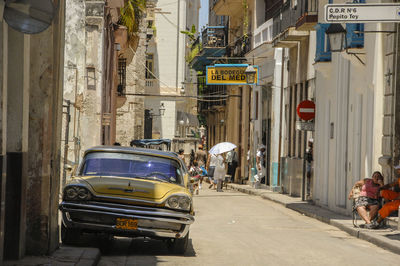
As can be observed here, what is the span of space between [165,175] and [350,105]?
417 inches

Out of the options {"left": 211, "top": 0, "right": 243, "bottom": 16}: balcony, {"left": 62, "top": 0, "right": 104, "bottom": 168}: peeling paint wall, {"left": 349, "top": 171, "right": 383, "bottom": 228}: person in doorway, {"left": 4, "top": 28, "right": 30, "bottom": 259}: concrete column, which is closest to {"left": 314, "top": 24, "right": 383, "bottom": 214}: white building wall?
{"left": 349, "top": 171, "right": 383, "bottom": 228}: person in doorway

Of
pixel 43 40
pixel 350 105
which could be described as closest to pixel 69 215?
pixel 43 40

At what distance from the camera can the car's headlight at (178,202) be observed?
40.0 feet

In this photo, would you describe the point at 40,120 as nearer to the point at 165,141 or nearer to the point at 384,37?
the point at 384,37

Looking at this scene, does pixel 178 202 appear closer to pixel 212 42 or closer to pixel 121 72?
pixel 121 72

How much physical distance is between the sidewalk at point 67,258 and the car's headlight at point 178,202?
3.97 feet

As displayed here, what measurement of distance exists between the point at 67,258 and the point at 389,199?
8.04 m

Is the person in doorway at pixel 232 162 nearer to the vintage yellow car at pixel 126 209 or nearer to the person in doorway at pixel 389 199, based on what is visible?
the person in doorway at pixel 389 199

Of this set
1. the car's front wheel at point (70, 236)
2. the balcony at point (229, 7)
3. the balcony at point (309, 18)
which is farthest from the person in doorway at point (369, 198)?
the balcony at point (229, 7)

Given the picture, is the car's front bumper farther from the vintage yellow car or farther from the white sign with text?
the white sign with text

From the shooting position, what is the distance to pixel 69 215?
1202cm

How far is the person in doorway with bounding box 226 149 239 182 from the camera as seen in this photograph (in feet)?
141

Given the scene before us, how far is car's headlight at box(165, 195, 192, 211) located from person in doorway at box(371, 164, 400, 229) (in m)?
5.78

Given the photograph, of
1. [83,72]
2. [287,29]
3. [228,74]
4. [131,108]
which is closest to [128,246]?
[83,72]
